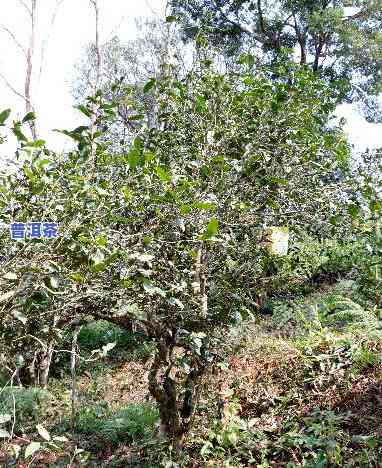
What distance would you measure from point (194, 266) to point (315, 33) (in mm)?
9524

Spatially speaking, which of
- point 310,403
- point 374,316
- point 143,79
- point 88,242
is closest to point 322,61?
point 143,79

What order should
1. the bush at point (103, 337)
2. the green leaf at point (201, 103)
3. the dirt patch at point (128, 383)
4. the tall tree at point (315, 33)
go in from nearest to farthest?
the green leaf at point (201, 103) < the dirt patch at point (128, 383) < the bush at point (103, 337) < the tall tree at point (315, 33)

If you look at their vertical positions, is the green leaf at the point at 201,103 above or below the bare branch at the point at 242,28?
below

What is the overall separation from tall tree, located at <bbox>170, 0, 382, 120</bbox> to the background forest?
6789 mm

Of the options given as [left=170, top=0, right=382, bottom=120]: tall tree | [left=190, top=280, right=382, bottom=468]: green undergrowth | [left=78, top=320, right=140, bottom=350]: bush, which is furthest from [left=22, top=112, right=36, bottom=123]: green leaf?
[left=170, top=0, right=382, bottom=120]: tall tree

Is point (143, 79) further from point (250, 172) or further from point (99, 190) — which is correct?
point (99, 190)

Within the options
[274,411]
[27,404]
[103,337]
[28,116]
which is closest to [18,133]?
[28,116]

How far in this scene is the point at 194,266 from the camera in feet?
9.59

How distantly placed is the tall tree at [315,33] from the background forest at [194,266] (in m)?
6.79

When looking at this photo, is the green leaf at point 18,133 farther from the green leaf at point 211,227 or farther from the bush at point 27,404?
the bush at point 27,404

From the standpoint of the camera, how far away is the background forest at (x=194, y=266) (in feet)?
6.60

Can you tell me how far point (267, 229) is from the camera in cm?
320

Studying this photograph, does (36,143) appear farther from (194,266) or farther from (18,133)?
(194,266)

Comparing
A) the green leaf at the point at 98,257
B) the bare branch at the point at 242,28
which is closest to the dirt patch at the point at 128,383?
the green leaf at the point at 98,257
